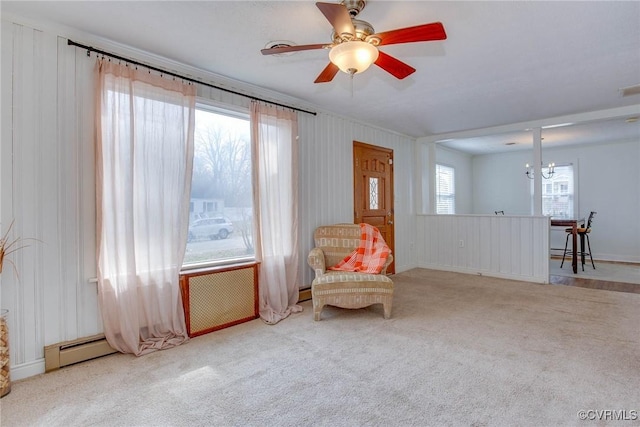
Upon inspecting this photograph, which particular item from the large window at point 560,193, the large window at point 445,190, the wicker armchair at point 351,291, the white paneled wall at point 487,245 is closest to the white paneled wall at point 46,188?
the wicker armchair at point 351,291

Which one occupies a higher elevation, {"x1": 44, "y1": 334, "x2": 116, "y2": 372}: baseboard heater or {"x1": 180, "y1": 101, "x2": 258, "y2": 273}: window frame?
{"x1": 180, "y1": 101, "x2": 258, "y2": 273}: window frame

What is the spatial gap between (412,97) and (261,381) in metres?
3.32

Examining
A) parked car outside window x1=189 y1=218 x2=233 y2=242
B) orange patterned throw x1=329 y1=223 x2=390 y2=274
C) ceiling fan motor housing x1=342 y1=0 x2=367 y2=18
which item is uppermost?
ceiling fan motor housing x1=342 y1=0 x2=367 y2=18

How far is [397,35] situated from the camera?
174 cm

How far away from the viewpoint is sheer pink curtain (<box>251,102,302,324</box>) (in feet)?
11.0

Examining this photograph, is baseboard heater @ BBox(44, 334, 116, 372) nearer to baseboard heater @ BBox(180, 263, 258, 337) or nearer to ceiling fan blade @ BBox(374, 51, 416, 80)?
baseboard heater @ BBox(180, 263, 258, 337)

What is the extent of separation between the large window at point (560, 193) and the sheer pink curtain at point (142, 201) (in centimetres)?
741

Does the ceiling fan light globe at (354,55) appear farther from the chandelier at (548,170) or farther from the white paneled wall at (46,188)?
the chandelier at (548,170)

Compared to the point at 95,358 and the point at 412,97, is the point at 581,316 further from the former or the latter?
the point at 95,358

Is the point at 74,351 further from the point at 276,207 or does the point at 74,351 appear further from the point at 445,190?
the point at 445,190

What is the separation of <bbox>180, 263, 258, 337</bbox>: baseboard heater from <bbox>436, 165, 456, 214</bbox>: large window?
15.9ft

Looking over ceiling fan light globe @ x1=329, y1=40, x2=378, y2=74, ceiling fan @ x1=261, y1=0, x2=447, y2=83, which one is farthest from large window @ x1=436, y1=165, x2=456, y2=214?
ceiling fan light globe @ x1=329, y1=40, x2=378, y2=74

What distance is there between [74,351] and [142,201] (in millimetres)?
1180

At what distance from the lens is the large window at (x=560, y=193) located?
6.93 meters
